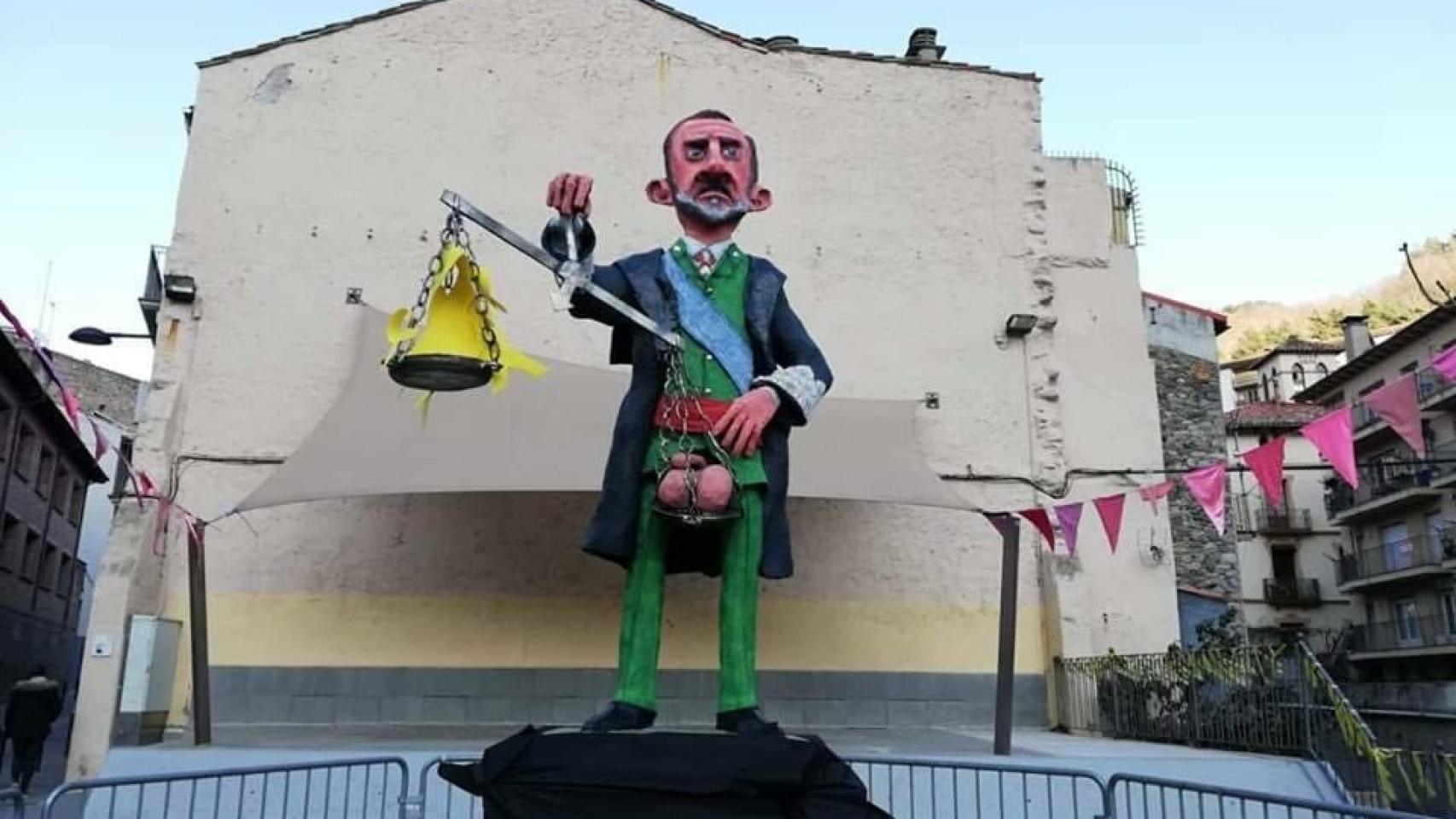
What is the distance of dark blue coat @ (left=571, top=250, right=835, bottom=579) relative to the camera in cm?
403

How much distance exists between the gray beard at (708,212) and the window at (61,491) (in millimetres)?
24692

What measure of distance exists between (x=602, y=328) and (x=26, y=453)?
1665 cm

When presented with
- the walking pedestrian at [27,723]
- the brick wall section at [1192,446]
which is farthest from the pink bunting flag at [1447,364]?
the brick wall section at [1192,446]

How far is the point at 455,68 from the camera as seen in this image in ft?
40.6

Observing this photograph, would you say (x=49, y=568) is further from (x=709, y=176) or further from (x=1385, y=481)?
(x=1385, y=481)

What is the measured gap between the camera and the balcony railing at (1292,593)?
104 ft

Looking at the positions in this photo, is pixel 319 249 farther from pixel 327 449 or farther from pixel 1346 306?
pixel 1346 306

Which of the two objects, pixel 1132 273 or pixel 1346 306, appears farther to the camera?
pixel 1346 306

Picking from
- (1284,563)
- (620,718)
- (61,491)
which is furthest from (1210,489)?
(1284,563)

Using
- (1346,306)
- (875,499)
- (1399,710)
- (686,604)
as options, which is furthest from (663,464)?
(1346,306)

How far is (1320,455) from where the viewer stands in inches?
307

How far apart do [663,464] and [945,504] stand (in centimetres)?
565

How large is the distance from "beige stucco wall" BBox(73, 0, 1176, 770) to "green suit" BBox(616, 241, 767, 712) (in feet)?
22.5

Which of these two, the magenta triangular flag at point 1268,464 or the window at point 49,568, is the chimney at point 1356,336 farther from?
the window at point 49,568
